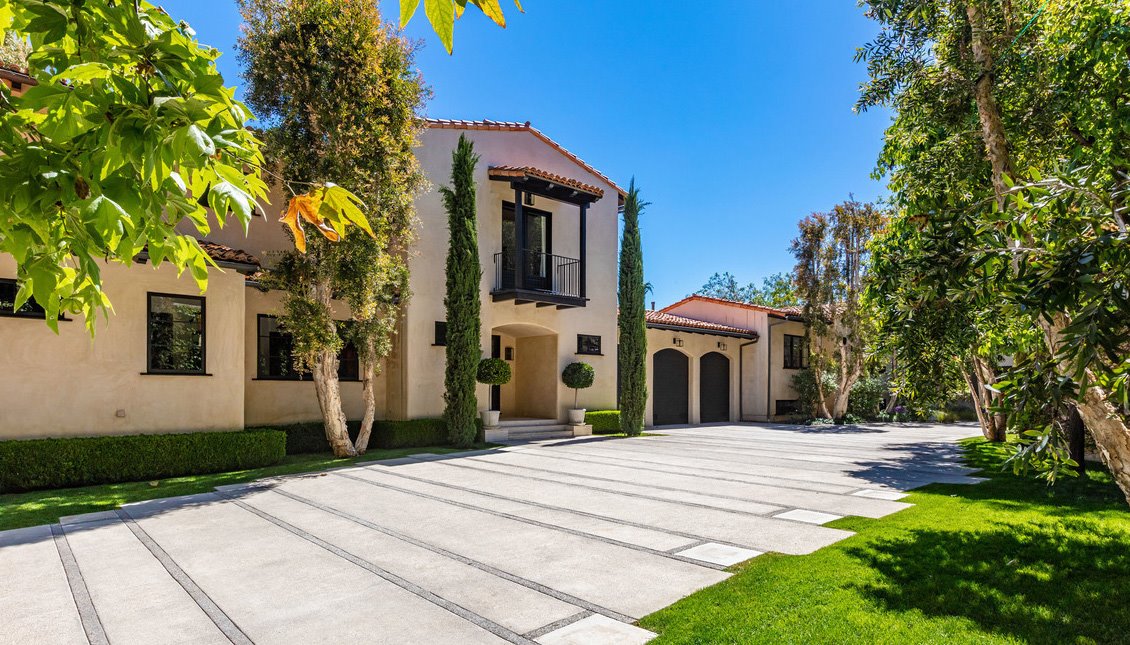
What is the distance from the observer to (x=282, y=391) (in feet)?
45.3

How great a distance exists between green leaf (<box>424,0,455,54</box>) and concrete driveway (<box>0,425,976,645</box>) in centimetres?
350

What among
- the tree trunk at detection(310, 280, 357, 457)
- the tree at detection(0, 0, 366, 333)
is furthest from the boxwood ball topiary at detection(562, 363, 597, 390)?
the tree at detection(0, 0, 366, 333)

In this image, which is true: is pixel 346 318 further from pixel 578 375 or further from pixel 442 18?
pixel 442 18

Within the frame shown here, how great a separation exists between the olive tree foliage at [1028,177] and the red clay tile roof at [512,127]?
10.6 meters

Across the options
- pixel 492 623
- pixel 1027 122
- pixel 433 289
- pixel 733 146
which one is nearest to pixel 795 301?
pixel 733 146

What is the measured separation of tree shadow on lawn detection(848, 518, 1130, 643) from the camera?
151 inches

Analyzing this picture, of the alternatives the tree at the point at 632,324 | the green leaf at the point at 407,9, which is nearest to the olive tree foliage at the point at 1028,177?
the green leaf at the point at 407,9

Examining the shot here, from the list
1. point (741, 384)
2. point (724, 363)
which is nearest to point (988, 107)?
point (724, 363)

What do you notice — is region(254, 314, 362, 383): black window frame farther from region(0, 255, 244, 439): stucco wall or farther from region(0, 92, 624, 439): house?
region(0, 255, 244, 439): stucco wall

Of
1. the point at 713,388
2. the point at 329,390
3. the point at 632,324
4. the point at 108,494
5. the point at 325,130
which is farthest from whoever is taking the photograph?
the point at 713,388

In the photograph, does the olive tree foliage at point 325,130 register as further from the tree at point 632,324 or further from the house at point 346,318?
the tree at point 632,324

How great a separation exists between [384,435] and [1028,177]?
42.9ft

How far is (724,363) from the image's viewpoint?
25359 mm

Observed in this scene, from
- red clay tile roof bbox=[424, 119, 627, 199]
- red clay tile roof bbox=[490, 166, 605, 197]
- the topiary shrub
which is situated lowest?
the topiary shrub
